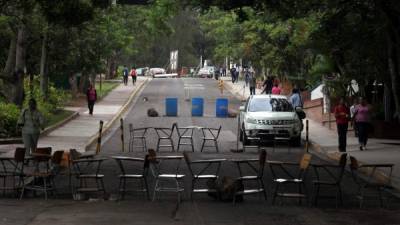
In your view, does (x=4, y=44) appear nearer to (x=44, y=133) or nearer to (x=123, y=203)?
(x=44, y=133)

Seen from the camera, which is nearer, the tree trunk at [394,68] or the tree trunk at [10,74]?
the tree trunk at [394,68]

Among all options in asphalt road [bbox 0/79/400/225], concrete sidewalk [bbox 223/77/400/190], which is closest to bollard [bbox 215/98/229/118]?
concrete sidewalk [bbox 223/77/400/190]

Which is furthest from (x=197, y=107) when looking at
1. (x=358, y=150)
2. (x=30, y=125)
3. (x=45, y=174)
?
(x=45, y=174)

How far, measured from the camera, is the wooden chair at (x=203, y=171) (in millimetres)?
13993

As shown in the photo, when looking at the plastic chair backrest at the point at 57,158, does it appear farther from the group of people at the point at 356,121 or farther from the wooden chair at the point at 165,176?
the group of people at the point at 356,121

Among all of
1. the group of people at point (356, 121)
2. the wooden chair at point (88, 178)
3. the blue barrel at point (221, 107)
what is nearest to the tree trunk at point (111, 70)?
the blue barrel at point (221, 107)

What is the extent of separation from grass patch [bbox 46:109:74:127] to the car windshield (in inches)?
367

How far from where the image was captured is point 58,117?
36000 millimetres

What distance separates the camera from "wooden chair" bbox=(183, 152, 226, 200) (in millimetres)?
13993

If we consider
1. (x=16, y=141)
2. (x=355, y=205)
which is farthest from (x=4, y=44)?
(x=355, y=205)

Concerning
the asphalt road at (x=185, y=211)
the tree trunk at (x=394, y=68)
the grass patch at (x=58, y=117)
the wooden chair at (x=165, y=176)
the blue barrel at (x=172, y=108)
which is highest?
the tree trunk at (x=394, y=68)

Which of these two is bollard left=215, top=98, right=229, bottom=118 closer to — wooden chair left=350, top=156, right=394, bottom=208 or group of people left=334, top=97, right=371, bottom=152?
group of people left=334, top=97, right=371, bottom=152

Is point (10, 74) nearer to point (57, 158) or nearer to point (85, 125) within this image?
point (85, 125)

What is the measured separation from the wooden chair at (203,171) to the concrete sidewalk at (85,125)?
7386mm
